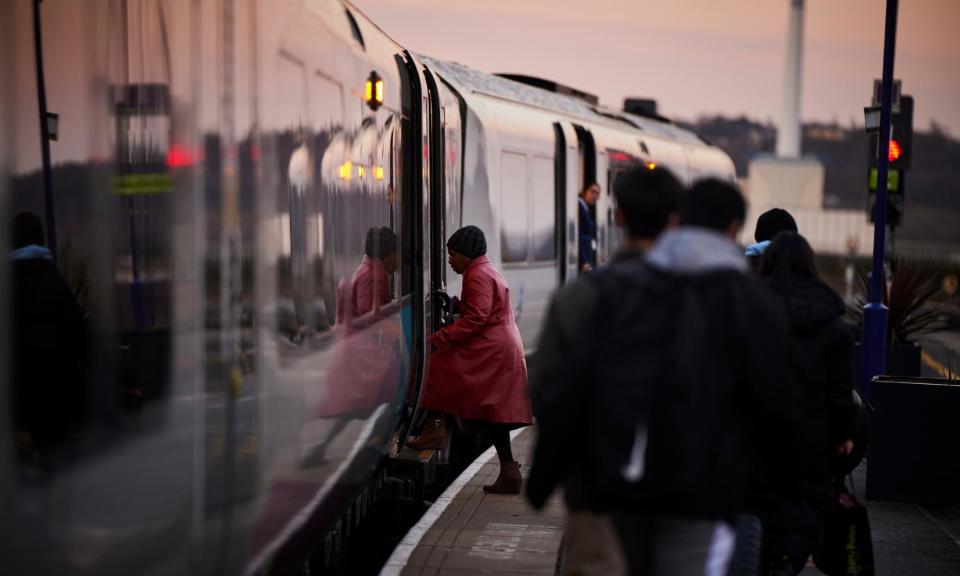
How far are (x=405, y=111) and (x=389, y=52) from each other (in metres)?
0.71

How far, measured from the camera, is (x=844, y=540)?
5562 millimetres

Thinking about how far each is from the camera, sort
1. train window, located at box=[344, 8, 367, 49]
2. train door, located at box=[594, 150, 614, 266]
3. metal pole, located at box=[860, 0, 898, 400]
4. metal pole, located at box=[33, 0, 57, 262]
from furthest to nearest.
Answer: train door, located at box=[594, 150, 614, 266]
metal pole, located at box=[860, 0, 898, 400]
train window, located at box=[344, 8, 367, 49]
metal pole, located at box=[33, 0, 57, 262]

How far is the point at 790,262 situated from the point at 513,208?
9.44m

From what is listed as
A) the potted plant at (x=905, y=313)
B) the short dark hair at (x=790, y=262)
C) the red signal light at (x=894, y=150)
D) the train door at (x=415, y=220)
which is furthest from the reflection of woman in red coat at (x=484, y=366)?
the red signal light at (x=894, y=150)

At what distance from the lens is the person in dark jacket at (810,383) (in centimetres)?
533

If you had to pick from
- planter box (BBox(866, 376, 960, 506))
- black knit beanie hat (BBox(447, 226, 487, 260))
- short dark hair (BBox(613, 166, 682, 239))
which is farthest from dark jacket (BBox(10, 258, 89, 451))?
planter box (BBox(866, 376, 960, 506))

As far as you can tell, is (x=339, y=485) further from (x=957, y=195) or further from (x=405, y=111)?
(x=957, y=195)

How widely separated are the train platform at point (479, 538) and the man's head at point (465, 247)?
4.56 feet

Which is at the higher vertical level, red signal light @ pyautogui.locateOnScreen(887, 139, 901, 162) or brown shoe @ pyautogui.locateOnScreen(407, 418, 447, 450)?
red signal light @ pyautogui.locateOnScreen(887, 139, 901, 162)

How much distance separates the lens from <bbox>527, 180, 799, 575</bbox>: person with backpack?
3.52m

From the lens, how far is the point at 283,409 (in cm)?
488

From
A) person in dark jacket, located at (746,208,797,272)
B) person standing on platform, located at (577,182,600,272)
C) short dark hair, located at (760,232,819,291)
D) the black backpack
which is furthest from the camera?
person standing on platform, located at (577,182,600,272)

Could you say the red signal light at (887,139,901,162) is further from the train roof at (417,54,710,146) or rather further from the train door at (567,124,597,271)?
the train door at (567,124,597,271)

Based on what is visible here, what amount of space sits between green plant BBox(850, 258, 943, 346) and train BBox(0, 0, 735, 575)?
8.31 metres
